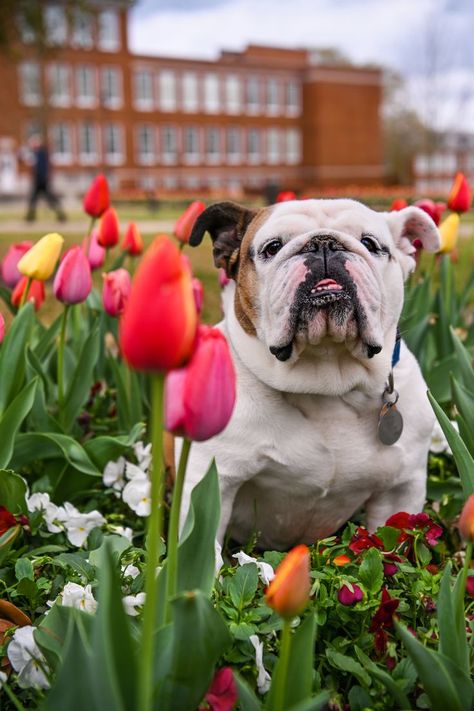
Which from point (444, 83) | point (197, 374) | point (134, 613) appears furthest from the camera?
point (444, 83)

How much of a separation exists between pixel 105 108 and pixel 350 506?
4839cm

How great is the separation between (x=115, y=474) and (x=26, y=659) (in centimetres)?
114

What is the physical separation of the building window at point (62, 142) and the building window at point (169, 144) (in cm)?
607

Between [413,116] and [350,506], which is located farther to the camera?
[413,116]

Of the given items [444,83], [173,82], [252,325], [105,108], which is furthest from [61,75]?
[252,325]

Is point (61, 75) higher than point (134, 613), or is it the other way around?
point (61, 75)

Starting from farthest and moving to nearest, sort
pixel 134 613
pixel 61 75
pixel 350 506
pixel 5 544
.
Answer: pixel 61 75 → pixel 350 506 → pixel 5 544 → pixel 134 613

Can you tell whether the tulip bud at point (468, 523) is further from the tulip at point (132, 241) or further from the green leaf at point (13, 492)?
the tulip at point (132, 241)

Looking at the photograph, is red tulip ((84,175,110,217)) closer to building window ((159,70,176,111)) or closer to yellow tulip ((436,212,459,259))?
yellow tulip ((436,212,459,259))

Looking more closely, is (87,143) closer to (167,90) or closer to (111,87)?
(111,87)

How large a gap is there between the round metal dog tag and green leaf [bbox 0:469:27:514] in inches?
40.9

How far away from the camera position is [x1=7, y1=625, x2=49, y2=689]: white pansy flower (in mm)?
1603

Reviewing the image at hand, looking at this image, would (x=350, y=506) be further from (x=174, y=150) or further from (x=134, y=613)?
(x=174, y=150)

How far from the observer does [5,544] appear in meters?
2.01
